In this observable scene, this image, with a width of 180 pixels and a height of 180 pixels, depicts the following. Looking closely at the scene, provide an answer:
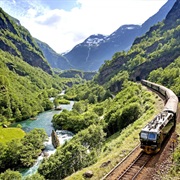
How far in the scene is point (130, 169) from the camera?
998 inches

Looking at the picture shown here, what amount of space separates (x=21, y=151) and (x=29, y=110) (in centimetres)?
8690

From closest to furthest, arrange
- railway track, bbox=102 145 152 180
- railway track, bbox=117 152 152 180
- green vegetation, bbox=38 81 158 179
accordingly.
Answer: railway track, bbox=117 152 152 180, railway track, bbox=102 145 152 180, green vegetation, bbox=38 81 158 179

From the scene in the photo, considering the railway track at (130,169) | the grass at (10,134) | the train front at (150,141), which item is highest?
the train front at (150,141)

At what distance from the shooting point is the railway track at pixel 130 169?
2412 cm

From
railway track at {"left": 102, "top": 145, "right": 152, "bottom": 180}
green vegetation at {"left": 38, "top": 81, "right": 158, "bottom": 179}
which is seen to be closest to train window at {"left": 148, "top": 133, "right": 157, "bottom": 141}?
railway track at {"left": 102, "top": 145, "right": 152, "bottom": 180}

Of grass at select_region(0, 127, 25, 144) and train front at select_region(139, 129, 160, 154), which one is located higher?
train front at select_region(139, 129, 160, 154)

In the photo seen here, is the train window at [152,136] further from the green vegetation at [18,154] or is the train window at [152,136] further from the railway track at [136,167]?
the green vegetation at [18,154]

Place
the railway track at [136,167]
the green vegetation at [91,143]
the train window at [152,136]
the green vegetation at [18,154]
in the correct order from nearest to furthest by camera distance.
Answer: the railway track at [136,167]
the train window at [152,136]
the green vegetation at [91,143]
the green vegetation at [18,154]

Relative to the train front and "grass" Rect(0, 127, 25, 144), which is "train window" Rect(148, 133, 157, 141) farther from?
"grass" Rect(0, 127, 25, 144)

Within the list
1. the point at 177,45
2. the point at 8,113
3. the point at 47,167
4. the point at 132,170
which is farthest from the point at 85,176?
the point at 177,45

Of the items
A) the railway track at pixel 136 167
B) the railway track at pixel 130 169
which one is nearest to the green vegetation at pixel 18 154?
the railway track at pixel 130 169

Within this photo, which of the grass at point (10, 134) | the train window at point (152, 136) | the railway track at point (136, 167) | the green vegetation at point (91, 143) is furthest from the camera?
the grass at point (10, 134)

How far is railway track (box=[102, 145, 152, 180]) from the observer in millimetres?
24125

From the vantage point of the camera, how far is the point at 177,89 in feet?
237
